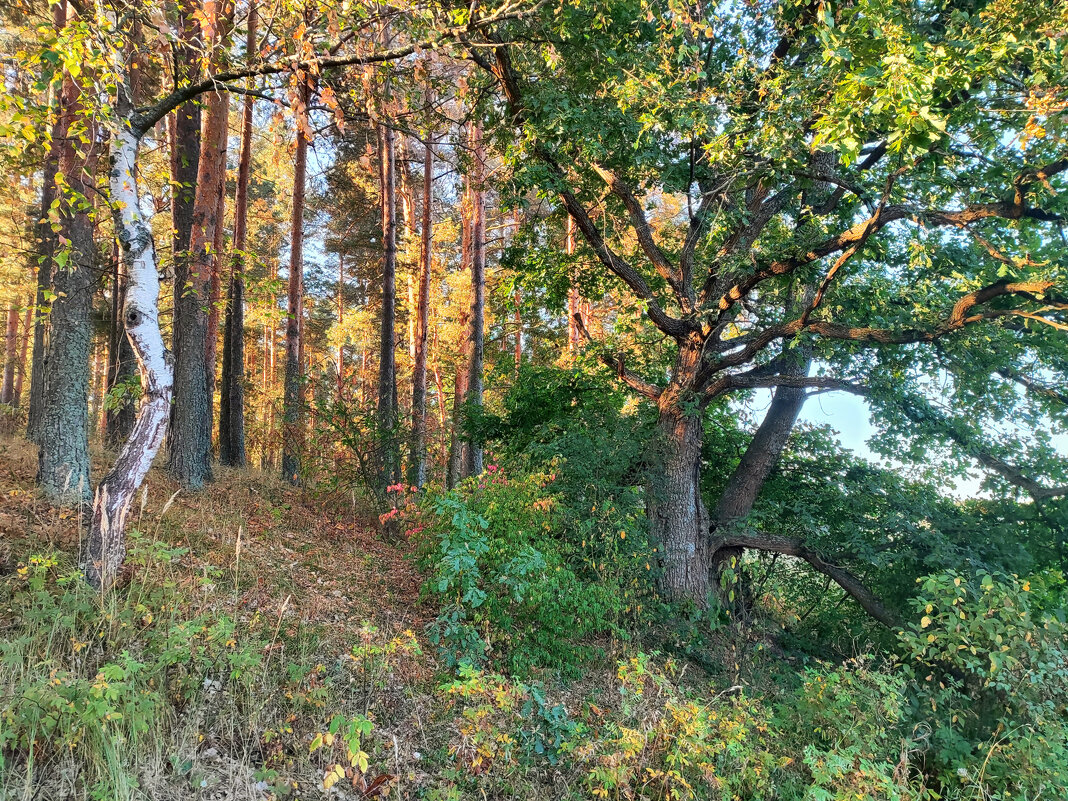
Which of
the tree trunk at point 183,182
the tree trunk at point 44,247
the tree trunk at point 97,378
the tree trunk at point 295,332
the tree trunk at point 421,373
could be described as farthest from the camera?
the tree trunk at point 97,378

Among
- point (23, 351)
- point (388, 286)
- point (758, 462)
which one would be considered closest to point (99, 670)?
point (758, 462)

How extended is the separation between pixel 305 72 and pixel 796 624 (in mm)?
9795

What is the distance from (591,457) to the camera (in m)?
6.82

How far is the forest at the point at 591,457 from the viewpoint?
322cm

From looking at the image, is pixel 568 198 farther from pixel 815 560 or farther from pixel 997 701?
pixel 997 701

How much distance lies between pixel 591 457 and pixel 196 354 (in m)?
5.74

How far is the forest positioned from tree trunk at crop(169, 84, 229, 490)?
5cm

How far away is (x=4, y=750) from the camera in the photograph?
2379 millimetres

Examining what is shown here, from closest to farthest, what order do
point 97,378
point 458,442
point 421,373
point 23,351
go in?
point 421,373, point 458,442, point 97,378, point 23,351

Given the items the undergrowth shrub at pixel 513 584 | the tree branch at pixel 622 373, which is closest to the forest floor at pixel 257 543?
the undergrowth shrub at pixel 513 584

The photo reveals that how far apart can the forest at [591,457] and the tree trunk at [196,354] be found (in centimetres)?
5

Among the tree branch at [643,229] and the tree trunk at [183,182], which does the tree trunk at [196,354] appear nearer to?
the tree trunk at [183,182]

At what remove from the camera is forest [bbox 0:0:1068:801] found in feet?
10.6

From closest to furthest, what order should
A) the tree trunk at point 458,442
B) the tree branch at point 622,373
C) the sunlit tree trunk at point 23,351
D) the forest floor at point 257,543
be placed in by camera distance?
1. the forest floor at point 257,543
2. the tree branch at point 622,373
3. the tree trunk at point 458,442
4. the sunlit tree trunk at point 23,351
